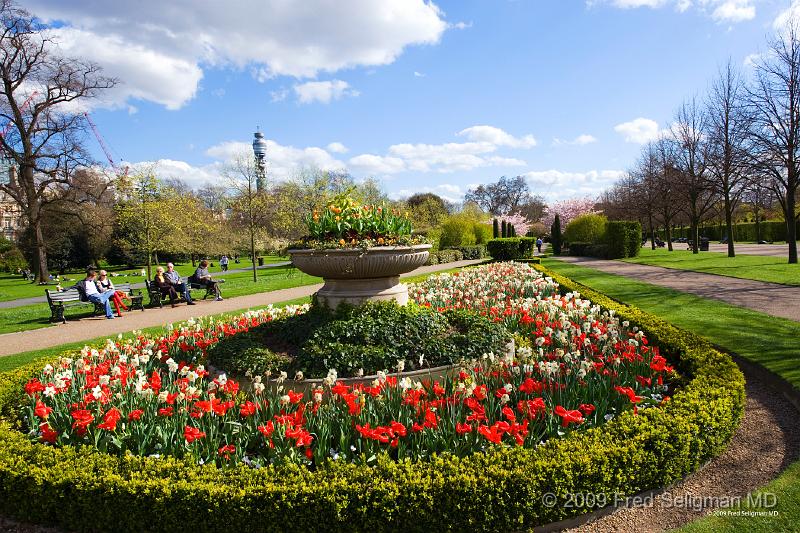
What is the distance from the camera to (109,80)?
27094 millimetres

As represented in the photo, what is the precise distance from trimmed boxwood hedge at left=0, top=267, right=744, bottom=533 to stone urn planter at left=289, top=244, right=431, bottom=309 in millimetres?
2821

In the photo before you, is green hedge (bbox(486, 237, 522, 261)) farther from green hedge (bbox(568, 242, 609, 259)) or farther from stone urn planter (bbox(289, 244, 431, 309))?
stone urn planter (bbox(289, 244, 431, 309))

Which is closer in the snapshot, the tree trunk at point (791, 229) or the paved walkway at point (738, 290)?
the paved walkway at point (738, 290)

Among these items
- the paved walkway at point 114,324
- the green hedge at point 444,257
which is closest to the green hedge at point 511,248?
the green hedge at point 444,257

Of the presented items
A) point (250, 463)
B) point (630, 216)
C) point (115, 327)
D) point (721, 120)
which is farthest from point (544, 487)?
point (630, 216)

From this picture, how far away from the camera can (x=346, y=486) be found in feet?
9.07

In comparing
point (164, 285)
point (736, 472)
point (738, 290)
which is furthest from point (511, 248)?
point (736, 472)

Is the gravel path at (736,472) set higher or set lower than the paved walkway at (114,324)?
lower

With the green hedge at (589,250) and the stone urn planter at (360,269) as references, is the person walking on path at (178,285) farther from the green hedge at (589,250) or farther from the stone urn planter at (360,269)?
the green hedge at (589,250)

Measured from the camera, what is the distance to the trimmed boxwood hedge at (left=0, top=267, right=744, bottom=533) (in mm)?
2752

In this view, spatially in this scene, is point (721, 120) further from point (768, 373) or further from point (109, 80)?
point (109, 80)

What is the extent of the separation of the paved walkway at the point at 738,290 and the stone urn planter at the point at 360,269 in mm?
7101

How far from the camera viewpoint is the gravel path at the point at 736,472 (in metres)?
3.00

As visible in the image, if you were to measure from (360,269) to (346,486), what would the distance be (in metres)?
3.19
